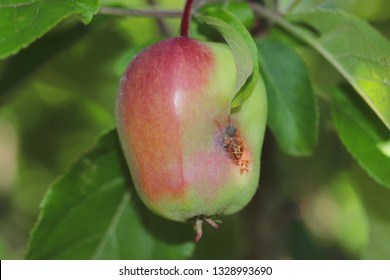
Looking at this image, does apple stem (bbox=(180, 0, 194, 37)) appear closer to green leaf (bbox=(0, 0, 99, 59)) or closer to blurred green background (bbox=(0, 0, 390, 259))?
green leaf (bbox=(0, 0, 99, 59))

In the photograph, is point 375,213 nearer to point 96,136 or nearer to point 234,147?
point 234,147

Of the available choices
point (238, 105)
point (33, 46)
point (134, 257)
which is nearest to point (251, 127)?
point (238, 105)

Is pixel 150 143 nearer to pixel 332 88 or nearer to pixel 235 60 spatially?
pixel 235 60

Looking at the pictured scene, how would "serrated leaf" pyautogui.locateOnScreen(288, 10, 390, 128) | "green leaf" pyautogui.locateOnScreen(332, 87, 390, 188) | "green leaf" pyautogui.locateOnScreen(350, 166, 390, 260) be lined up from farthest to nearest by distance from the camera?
"green leaf" pyautogui.locateOnScreen(350, 166, 390, 260) → "green leaf" pyautogui.locateOnScreen(332, 87, 390, 188) → "serrated leaf" pyautogui.locateOnScreen(288, 10, 390, 128)

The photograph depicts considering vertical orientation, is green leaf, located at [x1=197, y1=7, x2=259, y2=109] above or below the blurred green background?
above

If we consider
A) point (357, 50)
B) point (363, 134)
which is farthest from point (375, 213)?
point (357, 50)

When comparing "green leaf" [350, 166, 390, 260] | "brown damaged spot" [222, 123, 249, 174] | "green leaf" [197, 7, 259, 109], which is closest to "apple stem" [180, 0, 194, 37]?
"green leaf" [197, 7, 259, 109]
